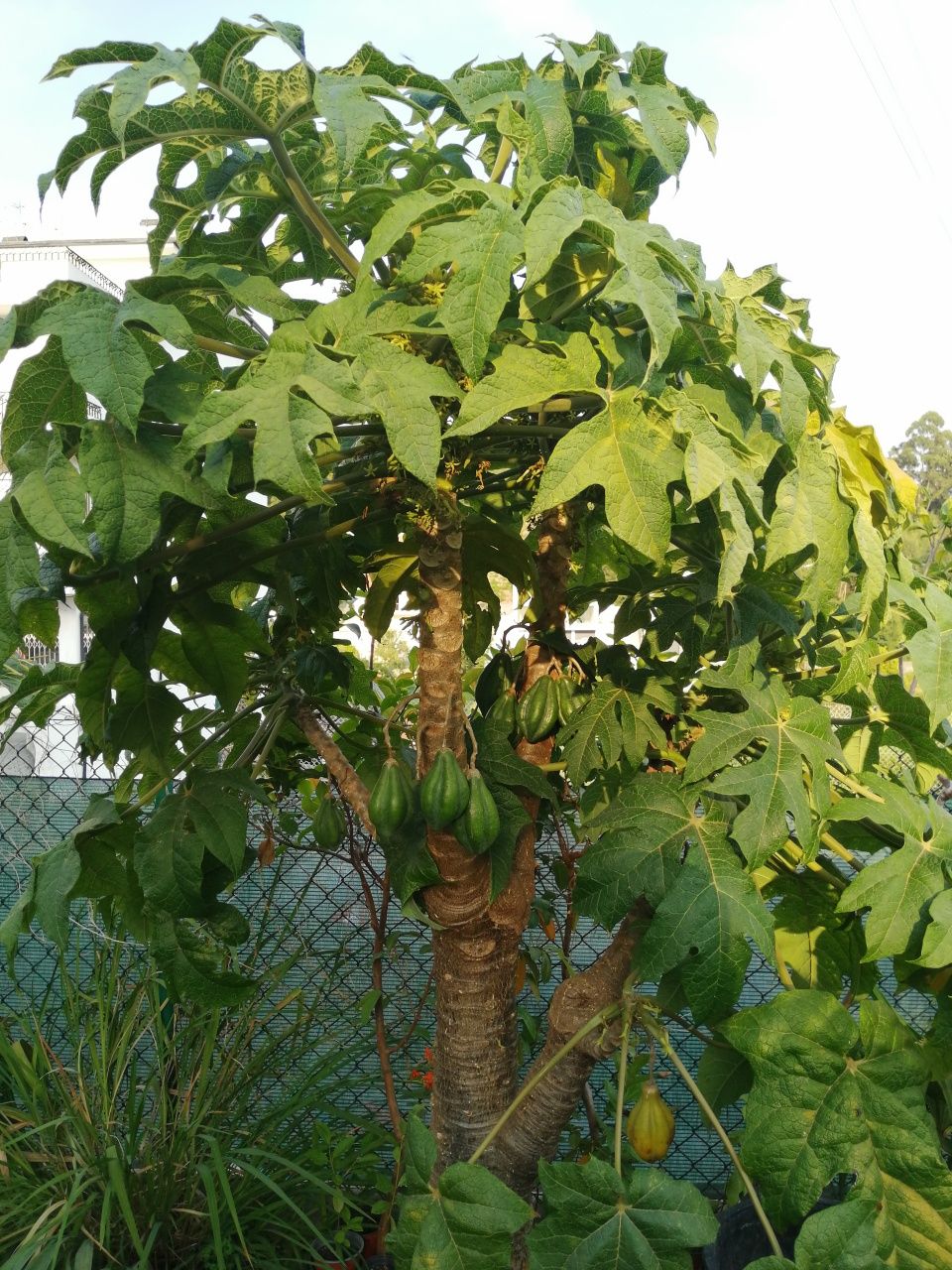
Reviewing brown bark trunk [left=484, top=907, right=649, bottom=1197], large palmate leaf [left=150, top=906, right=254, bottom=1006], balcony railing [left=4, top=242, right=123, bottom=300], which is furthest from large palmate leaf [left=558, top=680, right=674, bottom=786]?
balcony railing [left=4, top=242, right=123, bottom=300]

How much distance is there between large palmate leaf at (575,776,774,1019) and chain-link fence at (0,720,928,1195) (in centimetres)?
119

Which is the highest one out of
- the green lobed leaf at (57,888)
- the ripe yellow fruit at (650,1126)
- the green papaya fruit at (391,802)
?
the green papaya fruit at (391,802)

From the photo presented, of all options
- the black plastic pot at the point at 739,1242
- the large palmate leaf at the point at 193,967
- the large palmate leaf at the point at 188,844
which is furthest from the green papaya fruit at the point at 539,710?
the black plastic pot at the point at 739,1242

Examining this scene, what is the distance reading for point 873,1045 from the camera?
1.50 m

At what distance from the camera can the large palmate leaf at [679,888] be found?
1.42 m

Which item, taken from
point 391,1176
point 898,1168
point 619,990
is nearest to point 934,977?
point 898,1168

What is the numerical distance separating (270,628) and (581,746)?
82 centimetres

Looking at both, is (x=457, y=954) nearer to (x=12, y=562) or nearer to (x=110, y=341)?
(x=12, y=562)

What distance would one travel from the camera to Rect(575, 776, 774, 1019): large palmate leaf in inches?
56.0

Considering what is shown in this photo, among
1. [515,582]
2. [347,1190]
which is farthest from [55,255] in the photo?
[515,582]

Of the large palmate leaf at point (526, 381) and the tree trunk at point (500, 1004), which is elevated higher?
the large palmate leaf at point (526, 381)

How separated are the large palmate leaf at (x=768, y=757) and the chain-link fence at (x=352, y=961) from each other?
1.30 metres

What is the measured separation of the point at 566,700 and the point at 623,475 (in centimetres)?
64

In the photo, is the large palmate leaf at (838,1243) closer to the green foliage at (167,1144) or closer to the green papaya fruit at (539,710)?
the green papaya fruit at (539,710)
